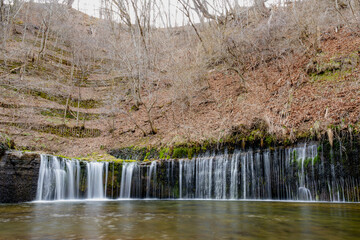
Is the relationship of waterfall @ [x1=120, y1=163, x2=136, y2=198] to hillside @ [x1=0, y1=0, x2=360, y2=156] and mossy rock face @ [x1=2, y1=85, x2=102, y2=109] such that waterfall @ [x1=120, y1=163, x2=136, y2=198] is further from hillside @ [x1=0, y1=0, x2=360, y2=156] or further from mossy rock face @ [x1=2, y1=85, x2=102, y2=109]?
mossy rock face @ [x1=2, y1=85, x2=102, y2=109]

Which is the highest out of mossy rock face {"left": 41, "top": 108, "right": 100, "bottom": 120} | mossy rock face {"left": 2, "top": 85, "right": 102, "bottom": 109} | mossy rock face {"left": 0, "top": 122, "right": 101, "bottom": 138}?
mossy rock face {"left": 2, "top": 85, "right": 102, "bottom": 109}

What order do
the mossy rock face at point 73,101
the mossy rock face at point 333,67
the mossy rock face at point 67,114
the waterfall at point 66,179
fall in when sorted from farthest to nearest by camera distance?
the mossy rock face at point 73,101, the mossy rock face at point 67,114, the mossy rock face at point 333,67, the waterfall at point 66,179

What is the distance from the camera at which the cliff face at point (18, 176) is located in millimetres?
9172

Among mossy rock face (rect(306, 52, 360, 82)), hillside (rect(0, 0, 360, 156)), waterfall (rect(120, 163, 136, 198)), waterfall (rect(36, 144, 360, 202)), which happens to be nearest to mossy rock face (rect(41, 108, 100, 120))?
hillside (rect(0, 0, 360, 156))

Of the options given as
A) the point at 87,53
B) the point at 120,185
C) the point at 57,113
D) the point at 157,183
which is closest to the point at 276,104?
the point at 157,183

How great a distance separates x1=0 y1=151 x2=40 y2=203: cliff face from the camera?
30.1 feet

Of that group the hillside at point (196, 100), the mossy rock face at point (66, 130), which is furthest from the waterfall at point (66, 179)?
the mossy rock face at point (66, 130)

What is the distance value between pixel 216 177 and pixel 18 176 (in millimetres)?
7932

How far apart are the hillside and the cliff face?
3.93 feet

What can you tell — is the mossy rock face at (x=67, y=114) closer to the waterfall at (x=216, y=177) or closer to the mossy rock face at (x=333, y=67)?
the waterfall at (x=216, y=177)

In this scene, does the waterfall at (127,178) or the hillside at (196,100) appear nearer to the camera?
the hillside at (196,100)

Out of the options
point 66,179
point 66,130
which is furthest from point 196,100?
point 66,130

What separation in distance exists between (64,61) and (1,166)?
22.8 meters

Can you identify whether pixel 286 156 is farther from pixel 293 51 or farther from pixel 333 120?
pixel 293 51
